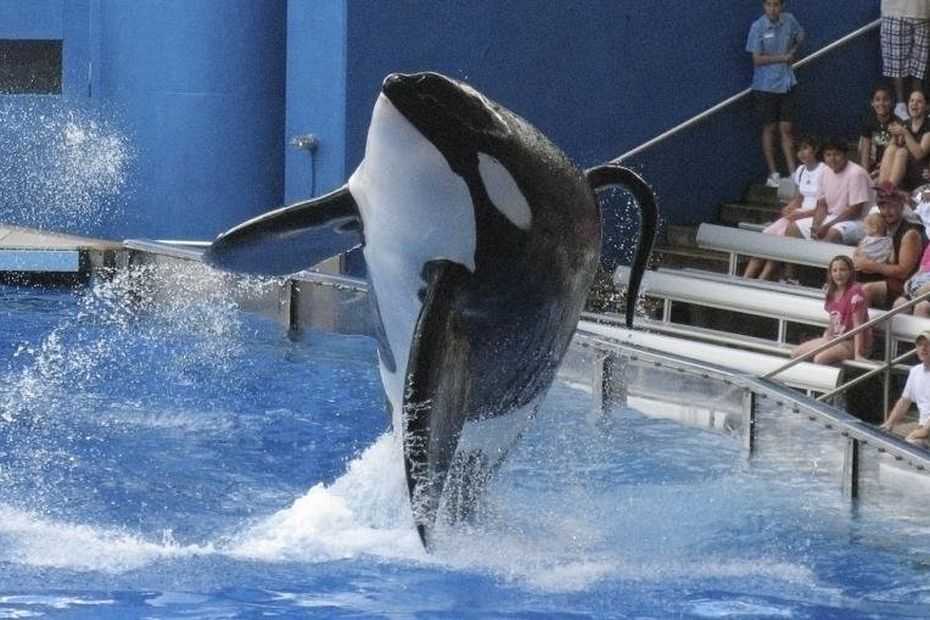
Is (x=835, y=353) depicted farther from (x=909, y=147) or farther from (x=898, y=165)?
(x=909, y=147)

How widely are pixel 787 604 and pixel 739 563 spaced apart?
0.48 meters

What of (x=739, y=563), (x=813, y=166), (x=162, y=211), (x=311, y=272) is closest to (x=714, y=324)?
(x=813, y=166)

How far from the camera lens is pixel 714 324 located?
1267 cm

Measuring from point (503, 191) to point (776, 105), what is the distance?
924 centimetres

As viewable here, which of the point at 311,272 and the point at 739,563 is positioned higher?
the point at 311,272

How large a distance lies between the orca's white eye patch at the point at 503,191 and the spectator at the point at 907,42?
8934 millimetres

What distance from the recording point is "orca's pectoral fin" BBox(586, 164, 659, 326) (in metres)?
6.58

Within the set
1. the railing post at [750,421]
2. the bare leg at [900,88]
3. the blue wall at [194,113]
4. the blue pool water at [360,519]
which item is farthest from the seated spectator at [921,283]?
the blue wall at [194,113]

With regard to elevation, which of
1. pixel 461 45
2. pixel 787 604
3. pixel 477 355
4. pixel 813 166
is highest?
pixel 461 45

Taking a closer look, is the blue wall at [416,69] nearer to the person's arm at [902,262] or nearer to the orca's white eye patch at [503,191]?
the person's arm at [902,262]

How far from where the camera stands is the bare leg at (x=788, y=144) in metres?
14.4

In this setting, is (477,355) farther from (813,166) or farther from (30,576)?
(813,166)

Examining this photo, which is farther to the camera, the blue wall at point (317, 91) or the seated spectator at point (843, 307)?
the blue wall at point (317, 91)

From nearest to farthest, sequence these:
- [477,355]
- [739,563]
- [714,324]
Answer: [477,355], [739,563], [714,324]
